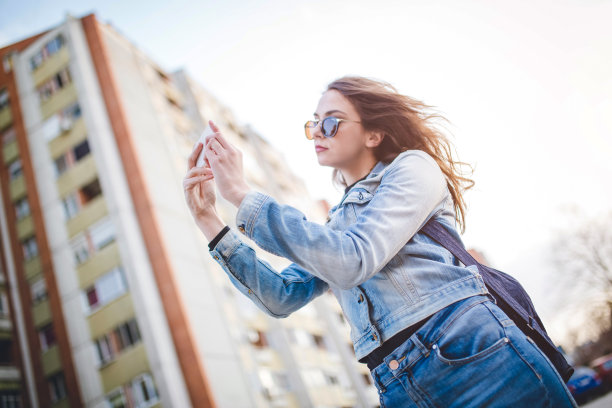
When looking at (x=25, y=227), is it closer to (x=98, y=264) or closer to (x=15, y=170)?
(x=15, y=170)

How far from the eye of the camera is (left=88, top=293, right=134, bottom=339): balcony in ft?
56.1

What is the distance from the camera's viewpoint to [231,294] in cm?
2134

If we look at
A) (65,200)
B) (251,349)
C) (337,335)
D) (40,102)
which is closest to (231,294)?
(251,349)

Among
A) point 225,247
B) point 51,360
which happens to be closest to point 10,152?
point 51,360

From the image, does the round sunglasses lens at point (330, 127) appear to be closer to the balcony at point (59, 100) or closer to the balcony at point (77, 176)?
the balcony at point (77, 176)

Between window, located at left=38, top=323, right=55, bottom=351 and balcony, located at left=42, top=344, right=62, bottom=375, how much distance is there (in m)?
0.31

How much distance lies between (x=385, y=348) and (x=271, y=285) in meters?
0.52

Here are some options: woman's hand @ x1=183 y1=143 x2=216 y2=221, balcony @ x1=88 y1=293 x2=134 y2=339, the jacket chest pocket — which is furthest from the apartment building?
the jacket chest pocket

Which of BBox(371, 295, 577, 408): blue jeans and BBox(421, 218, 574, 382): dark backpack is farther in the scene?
BBox(421, 218, 574, 382): dark backpack

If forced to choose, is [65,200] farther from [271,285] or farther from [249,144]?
[271,285]

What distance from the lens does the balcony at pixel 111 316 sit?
673 inches

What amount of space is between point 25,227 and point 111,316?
921cm

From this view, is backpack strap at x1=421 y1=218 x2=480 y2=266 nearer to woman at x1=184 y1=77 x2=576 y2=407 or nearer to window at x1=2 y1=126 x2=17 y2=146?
woman at x1=184 y1=77 x2=576 y2=407

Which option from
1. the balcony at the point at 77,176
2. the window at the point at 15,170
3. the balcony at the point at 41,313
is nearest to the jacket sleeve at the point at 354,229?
the balcony at the point at 77,176
